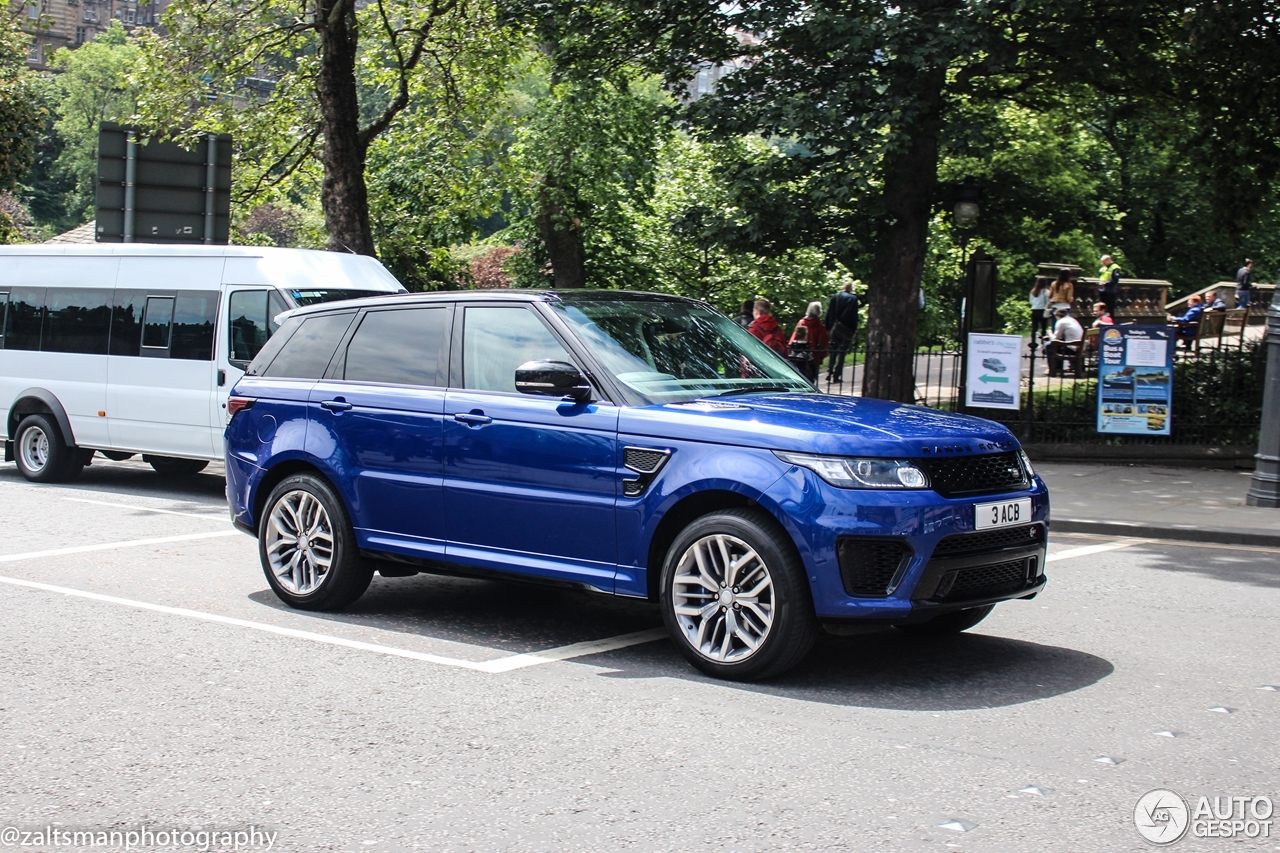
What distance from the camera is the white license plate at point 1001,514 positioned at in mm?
6281

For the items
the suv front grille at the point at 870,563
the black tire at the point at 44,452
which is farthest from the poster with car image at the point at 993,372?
the suv front grille at the point at 870,563

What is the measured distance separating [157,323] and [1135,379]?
11173 millimetres

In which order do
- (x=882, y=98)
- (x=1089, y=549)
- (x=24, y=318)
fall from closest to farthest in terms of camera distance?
(x=1089, y=549) → (x=24, y=318) → (x=882, y=98)

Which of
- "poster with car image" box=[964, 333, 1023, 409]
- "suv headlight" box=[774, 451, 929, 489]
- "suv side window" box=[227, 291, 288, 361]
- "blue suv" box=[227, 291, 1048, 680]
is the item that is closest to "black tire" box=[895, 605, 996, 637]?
"blue suv" box=[227, 291, 1048, 680]

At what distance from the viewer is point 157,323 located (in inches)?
570

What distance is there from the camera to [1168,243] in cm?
4569

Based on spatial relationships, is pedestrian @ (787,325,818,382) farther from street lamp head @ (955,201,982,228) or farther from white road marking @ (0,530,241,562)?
white road marking @ (0,530,241,562)

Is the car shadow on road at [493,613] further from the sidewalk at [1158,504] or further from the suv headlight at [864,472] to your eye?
the sidewalk at [1158,504]

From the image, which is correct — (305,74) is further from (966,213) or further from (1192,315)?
(1192,315)

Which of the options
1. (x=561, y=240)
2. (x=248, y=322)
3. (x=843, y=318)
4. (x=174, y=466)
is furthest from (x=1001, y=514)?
(x=561, y=240)

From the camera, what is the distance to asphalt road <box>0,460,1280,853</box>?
15.1 feet

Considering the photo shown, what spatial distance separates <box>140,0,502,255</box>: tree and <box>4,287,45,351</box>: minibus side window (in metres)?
5.83

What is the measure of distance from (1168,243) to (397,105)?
29.8 meters

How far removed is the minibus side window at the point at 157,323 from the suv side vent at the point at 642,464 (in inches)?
359
